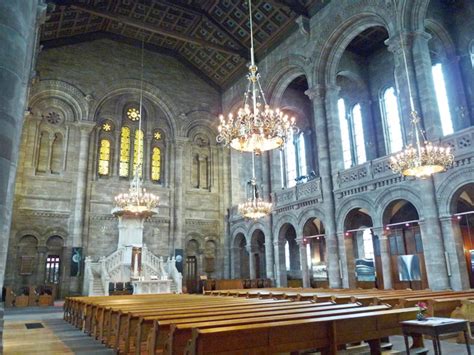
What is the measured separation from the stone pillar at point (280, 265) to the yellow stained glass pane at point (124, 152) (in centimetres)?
946

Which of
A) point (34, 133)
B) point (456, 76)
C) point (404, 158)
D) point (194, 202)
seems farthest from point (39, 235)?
point (456, 76)

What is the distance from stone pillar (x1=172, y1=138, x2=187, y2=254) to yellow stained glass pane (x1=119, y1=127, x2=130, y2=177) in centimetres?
278

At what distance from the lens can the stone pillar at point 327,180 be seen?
15.6 metres

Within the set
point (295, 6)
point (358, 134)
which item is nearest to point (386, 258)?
point (358, 134)

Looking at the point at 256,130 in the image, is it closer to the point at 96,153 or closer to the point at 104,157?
the point at 96,153

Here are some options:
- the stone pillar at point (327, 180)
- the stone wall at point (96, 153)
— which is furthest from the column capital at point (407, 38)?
the stone wall at point (96, 153)

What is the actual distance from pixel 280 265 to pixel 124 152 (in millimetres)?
10904

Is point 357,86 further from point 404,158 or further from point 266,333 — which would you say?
point 266,333

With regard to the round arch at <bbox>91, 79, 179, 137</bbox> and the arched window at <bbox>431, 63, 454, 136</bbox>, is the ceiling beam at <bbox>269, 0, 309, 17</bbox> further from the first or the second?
the round arch at <bbox>91, 79, 179, 137</bbox>

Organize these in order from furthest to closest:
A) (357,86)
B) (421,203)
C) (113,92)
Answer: (113,92), (357,86), (421,203)

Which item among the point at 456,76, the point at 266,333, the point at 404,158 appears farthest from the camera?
the point at 456,76

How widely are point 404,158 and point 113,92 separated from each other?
16.9 metres

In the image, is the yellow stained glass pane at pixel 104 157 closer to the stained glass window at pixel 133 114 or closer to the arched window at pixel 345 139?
the stained glass window at pixel 133 114

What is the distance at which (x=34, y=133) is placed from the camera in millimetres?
19750
